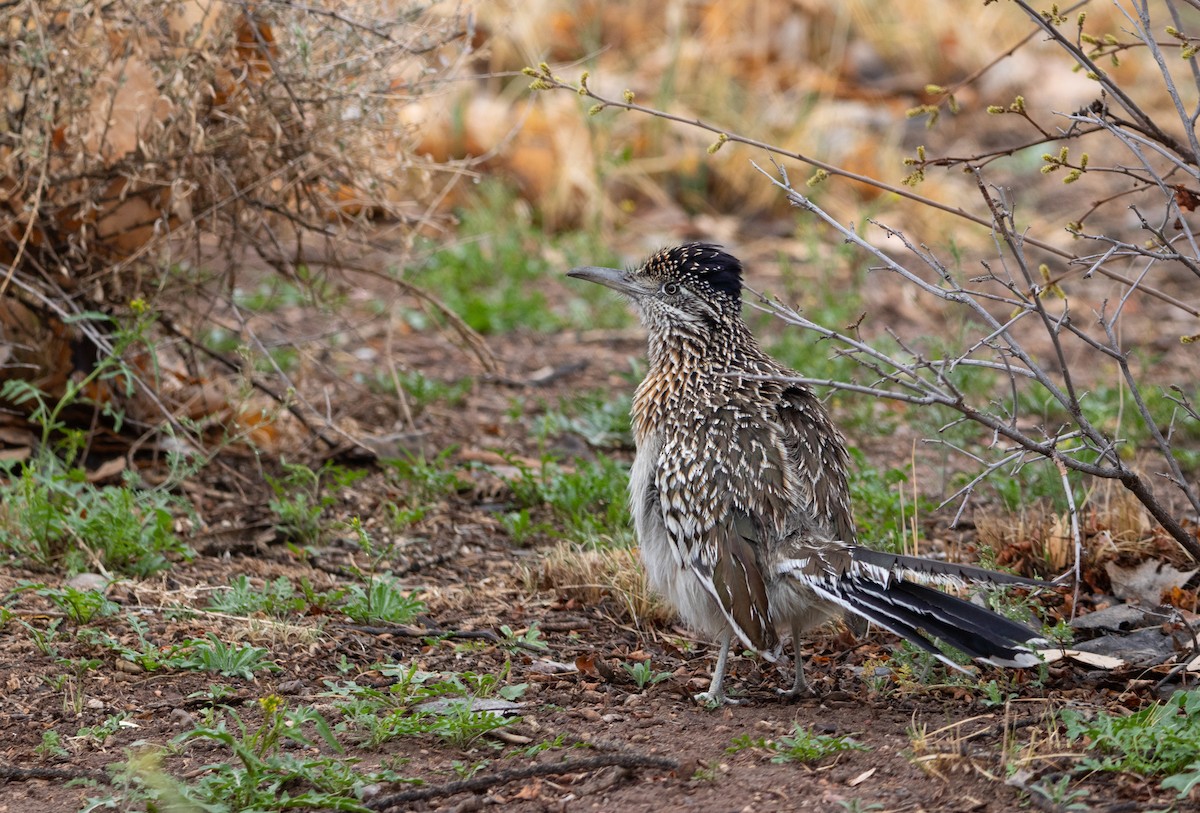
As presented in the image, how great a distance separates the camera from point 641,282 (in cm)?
563

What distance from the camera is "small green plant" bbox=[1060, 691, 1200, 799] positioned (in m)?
3.56

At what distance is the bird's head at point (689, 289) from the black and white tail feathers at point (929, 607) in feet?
4.63

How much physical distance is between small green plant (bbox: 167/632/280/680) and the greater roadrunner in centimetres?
140

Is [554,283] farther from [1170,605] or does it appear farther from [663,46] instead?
[1170,605]

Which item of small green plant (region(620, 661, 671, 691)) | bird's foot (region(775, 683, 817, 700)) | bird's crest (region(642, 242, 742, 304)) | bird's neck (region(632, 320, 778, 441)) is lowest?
small green plant (region(620, 661, 671, 691))

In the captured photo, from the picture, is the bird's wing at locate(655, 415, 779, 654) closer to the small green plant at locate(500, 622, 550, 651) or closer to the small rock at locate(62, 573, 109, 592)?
the small green plant at locate(500, 622, 550, 651)

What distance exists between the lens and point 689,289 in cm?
543

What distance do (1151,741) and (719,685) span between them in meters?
1.40

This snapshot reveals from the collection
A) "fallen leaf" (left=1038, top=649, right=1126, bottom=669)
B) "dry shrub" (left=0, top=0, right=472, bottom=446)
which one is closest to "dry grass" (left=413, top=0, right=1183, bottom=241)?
"dry shrub" (left=0, top=0, right=472, bottom=446)

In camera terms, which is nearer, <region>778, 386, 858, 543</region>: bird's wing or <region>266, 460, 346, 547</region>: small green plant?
<region>778, 386, 858, 543</region>: bird's wing

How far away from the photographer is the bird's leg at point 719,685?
449 cm

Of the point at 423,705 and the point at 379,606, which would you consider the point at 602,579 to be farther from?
the point at 423,705

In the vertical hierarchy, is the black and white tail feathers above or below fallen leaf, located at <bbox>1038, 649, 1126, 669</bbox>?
above

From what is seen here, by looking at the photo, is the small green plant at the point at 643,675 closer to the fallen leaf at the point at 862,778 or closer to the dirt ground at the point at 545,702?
the dirt ground at the point at 545,702
